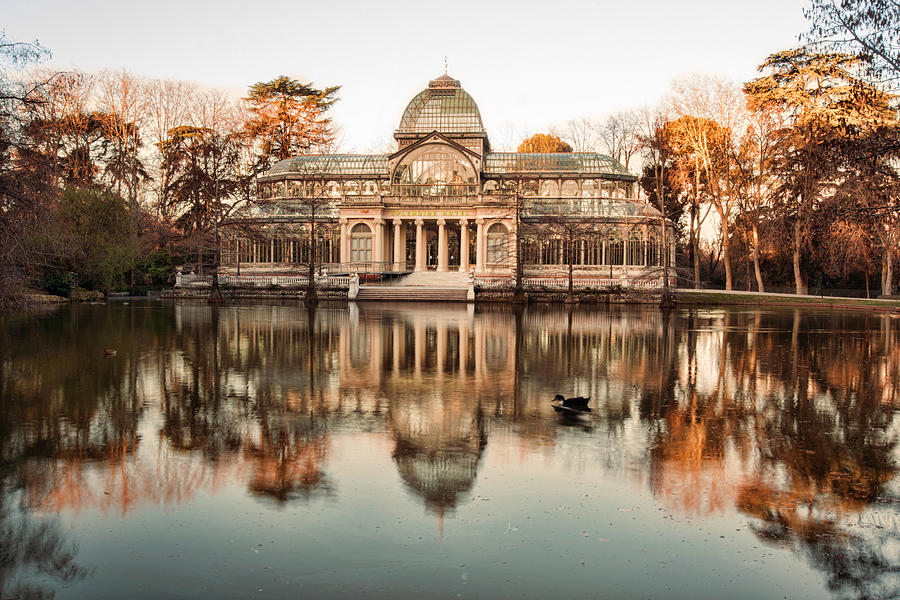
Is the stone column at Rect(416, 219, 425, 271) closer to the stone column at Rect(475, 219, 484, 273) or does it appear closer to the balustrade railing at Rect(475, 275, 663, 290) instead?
the stone column at Rect(475, 219, 484, 273)

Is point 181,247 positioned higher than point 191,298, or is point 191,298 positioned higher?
point 181,247

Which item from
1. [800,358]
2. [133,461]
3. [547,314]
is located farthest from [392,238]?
[133,461]

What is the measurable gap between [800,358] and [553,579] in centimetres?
1496

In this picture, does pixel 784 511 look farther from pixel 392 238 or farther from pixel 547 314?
pixel 392 238

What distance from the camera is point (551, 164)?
60.0 m

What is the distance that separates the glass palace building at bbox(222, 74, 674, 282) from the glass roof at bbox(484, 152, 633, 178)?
0.08m

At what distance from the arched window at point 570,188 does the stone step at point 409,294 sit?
17.5 m

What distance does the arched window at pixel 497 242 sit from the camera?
187ft

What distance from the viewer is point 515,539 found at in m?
5.91

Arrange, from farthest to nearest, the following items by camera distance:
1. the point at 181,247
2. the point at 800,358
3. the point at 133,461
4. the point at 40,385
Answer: the point at 181,247 < the point at 800,358 < the point at 40,385 < the point at 133,461

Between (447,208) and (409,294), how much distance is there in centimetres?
1325

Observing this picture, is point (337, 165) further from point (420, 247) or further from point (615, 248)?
point (615, 248)

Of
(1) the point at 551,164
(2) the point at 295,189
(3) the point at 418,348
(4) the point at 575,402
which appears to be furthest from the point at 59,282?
(4) the point at 575,402

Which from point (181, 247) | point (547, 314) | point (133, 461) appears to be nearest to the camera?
point (133, 461)
